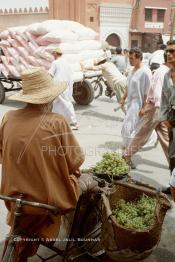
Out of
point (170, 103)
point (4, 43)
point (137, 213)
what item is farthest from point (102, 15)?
point (137, 213)

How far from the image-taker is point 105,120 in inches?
333

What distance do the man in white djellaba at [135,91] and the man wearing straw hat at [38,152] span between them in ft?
10.0

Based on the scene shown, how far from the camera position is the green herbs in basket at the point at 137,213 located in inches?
112

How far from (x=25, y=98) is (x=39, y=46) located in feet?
24.2

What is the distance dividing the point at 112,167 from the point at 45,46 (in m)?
6.52

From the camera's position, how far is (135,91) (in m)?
5.37

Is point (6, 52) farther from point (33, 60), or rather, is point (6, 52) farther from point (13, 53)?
point (33, 60)

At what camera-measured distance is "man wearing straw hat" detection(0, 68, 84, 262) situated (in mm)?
2213

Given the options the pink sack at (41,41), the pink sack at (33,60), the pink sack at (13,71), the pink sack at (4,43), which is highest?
the pink sack at (41,41)

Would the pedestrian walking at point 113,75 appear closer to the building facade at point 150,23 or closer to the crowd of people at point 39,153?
the crowd of people at point 39,153

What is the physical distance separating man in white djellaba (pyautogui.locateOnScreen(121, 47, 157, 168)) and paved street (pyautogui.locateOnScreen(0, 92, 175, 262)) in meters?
0.42

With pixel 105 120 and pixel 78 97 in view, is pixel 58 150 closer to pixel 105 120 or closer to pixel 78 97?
pixel 105 120

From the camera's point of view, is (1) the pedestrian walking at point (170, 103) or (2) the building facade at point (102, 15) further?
(2) the building facade at point (102, 15)

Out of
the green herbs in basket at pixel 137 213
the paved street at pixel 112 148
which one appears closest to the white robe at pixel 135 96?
the paved street at pixel 112 148
